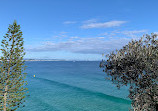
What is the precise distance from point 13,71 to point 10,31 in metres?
7.18

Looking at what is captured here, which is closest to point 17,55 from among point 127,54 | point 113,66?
point 113,66

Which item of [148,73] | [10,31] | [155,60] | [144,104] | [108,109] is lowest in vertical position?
[108,109]

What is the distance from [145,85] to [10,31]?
22971mm

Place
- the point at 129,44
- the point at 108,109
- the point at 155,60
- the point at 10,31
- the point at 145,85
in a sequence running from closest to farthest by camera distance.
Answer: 1. the point at 155,60
2. the point at 145,85
3. the point at 129,44
4. the point at 10,31
5. the point at 108,109

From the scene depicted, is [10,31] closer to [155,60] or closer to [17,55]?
[17,55]

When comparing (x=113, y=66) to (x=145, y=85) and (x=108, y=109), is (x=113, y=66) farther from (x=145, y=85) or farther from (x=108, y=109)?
(x=108, y=109)

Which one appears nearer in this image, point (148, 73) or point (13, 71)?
point (148, 73)

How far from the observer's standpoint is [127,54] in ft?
50.9

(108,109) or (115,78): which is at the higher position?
(115,78)

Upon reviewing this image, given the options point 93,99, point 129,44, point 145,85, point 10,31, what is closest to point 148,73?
point 145,85

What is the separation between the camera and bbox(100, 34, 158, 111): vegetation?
13.9m

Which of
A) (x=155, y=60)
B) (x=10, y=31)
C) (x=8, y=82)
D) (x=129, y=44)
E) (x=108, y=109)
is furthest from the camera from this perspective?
(x=108, y=109)

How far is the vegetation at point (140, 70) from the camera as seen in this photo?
13.9m

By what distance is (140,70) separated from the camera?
14.5 metres
